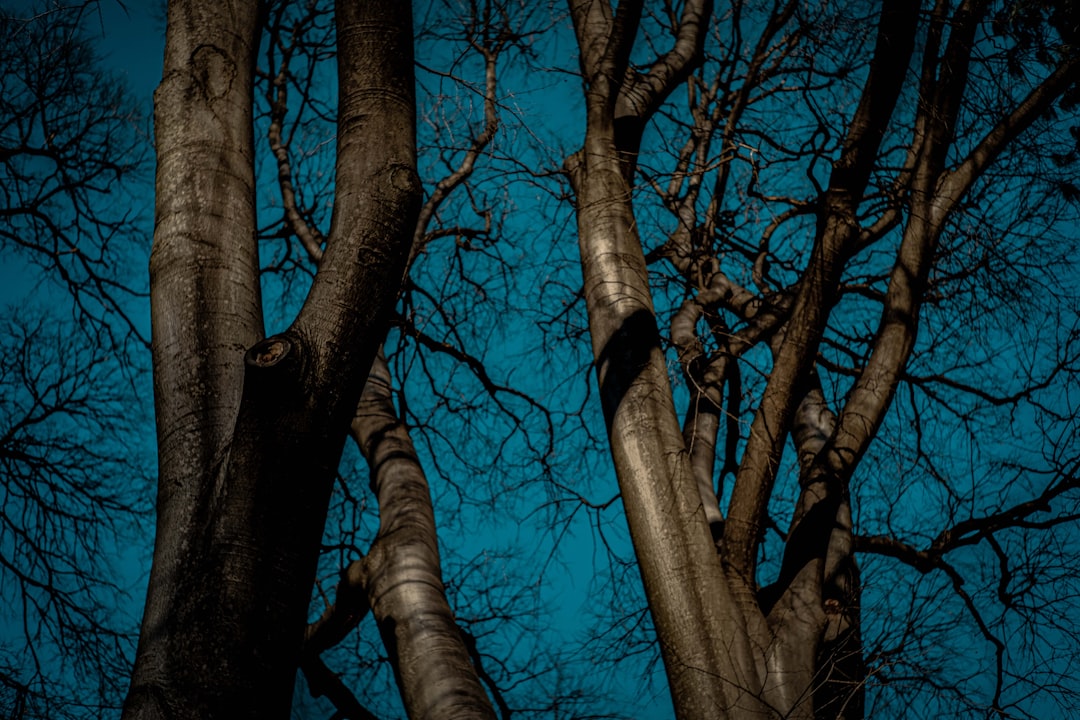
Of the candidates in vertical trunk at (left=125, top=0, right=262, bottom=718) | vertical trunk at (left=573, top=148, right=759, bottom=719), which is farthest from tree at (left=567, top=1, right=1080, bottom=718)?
vertical trunk at (left=125, top=0, right=262, bottom=718)

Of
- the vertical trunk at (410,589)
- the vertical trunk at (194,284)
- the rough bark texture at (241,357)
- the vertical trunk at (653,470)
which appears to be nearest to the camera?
the rough bark texture at (241,357)

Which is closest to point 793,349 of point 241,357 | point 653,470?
point 653,470

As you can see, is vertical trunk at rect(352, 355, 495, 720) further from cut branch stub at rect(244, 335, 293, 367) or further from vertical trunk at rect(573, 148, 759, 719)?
cut branch stub at rect(244, 335, 293, 367)

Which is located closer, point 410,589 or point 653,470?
point 653,470

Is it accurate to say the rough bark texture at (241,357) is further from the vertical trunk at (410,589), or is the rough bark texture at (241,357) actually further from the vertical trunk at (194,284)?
the vertical trunk at (410,589)

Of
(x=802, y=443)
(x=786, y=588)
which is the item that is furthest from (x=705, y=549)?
(x=802, y=443)

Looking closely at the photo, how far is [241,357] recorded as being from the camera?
2.14 m

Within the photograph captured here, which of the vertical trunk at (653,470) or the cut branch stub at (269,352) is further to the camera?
the vertical trunk at (653,470)

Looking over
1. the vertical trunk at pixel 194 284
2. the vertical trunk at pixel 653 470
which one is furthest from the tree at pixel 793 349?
the vertical trunk at pixel 194 284

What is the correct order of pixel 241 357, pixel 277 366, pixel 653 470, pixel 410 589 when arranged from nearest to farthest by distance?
pixel 277 366, pixel 241 357, pixel 653 470, pixel 410 589

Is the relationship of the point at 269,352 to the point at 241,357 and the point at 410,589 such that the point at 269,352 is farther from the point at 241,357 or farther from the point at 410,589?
the point at 410,589

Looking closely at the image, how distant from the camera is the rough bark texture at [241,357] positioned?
170 centimetres

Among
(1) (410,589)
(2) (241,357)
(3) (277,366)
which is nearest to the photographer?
(3) (277,366)

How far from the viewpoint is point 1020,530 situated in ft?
14.4
